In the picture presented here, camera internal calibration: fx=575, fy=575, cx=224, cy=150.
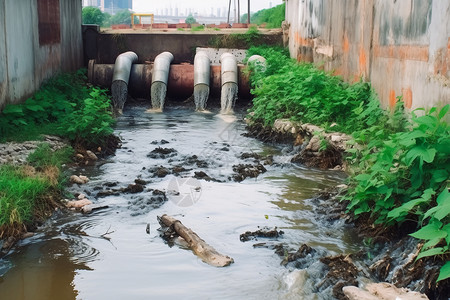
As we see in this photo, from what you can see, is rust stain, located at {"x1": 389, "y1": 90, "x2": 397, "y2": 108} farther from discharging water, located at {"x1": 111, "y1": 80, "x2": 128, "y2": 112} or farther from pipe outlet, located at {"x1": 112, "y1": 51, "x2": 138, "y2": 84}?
pipe outlet, located at {"x1": 112, "y1": 51, "x2": 138, "y2": 84}

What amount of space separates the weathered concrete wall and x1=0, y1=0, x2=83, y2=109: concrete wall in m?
2.61

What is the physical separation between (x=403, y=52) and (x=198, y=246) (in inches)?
150

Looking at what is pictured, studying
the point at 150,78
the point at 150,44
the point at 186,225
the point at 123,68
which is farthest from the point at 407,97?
the point at 150,44

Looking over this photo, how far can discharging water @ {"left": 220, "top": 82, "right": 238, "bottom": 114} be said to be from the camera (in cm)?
1464

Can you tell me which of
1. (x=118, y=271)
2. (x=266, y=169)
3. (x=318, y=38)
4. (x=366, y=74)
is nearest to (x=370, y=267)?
(x=118, y=271)

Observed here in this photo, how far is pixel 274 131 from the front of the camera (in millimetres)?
10625

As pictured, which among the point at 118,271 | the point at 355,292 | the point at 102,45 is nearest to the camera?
the point at 355,292

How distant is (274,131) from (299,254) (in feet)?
18.6

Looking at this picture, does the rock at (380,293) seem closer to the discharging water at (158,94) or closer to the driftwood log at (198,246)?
the driftwood log at (198,246)

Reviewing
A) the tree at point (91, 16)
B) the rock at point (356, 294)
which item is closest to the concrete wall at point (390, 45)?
the rock at point (356, 294)

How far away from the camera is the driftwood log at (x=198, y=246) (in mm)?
5012

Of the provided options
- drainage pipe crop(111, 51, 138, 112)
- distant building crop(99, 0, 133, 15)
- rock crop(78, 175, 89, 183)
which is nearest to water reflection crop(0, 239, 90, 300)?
rock crop(78, 175, 89, 183)

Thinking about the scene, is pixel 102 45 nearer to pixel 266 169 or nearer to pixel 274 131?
pixel 274 131

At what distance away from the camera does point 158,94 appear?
14984 mm
